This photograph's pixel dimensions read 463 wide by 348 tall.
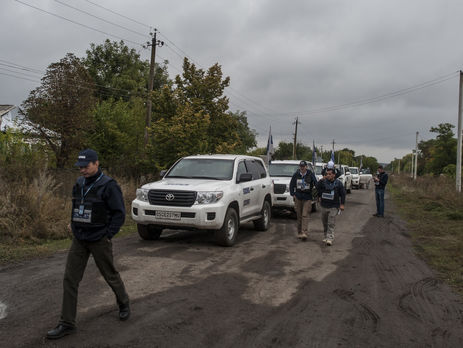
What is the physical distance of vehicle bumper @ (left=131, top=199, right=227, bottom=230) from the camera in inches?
311

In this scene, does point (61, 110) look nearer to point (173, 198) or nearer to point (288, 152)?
point (173, 198)

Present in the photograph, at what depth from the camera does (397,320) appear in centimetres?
454

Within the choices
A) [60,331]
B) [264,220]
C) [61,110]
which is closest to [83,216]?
[60,331]

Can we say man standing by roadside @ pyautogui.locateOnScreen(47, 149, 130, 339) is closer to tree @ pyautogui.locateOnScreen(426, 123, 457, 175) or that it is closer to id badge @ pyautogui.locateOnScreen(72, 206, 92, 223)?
id badge @ pyautogui.locateOnScreen(72, 206, 92, 223)

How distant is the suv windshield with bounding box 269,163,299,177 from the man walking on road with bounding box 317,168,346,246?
17.5ft

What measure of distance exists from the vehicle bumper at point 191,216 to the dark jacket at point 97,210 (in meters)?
3.85

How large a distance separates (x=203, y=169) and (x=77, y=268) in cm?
565

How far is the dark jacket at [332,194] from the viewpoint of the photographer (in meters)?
9.09

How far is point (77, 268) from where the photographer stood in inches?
159

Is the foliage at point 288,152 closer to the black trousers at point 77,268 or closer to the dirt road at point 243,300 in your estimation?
the dirt road at point 243,300

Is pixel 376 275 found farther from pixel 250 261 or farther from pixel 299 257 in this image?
pixel 250 261

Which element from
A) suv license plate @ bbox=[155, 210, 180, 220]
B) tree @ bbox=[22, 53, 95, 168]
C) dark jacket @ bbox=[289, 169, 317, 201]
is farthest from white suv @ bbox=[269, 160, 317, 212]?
tree @ bbox=[22, 53, 95, 168]

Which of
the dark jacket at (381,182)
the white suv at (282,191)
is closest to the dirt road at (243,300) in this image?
the white suv at (282,191)

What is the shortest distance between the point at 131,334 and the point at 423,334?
2970 millimetres
